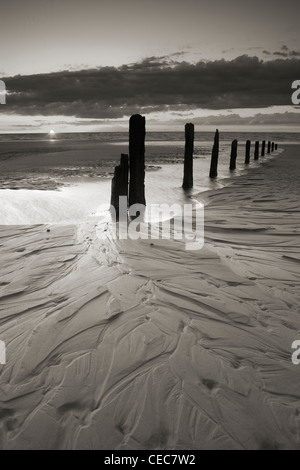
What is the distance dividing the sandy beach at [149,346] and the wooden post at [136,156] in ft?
8.74

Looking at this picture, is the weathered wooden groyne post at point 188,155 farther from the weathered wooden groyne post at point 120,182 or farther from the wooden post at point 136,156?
the weathered wooden groyne post at point 120,182

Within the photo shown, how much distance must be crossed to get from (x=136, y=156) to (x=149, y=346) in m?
5.21

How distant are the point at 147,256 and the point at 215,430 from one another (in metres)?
2.73

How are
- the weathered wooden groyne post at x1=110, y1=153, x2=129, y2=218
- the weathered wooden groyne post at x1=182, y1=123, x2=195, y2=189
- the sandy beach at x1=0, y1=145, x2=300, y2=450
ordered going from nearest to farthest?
the sandy beach at x1=0, y1=145, x2=300, y2=450
the weathered wooden groyne post at x1=110, y1=153, x2=129, y2=218
the weathered wooden groyne post at x1=182, y1=123, x2=195, y2=189

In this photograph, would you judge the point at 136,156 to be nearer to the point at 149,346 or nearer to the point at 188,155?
the point at 188,155

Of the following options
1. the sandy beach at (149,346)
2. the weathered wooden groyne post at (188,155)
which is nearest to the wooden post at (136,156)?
the sandy beach at (149,346)

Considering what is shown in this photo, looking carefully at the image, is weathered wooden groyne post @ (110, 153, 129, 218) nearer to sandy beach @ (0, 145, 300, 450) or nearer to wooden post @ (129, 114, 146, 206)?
wooden post @ (129, 114, 146, 206)

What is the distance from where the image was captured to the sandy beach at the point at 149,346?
79.7 inches

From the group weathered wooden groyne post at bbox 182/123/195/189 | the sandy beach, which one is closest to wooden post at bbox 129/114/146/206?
the sandy beach

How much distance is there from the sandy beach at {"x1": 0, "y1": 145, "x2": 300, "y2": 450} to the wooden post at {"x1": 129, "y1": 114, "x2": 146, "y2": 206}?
2.66m


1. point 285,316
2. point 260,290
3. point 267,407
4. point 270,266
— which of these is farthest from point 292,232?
point 267,407

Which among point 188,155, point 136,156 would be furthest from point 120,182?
point 188,155

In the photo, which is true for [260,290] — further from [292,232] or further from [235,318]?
[292,232]

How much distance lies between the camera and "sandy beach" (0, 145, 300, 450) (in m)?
A: 2.02
